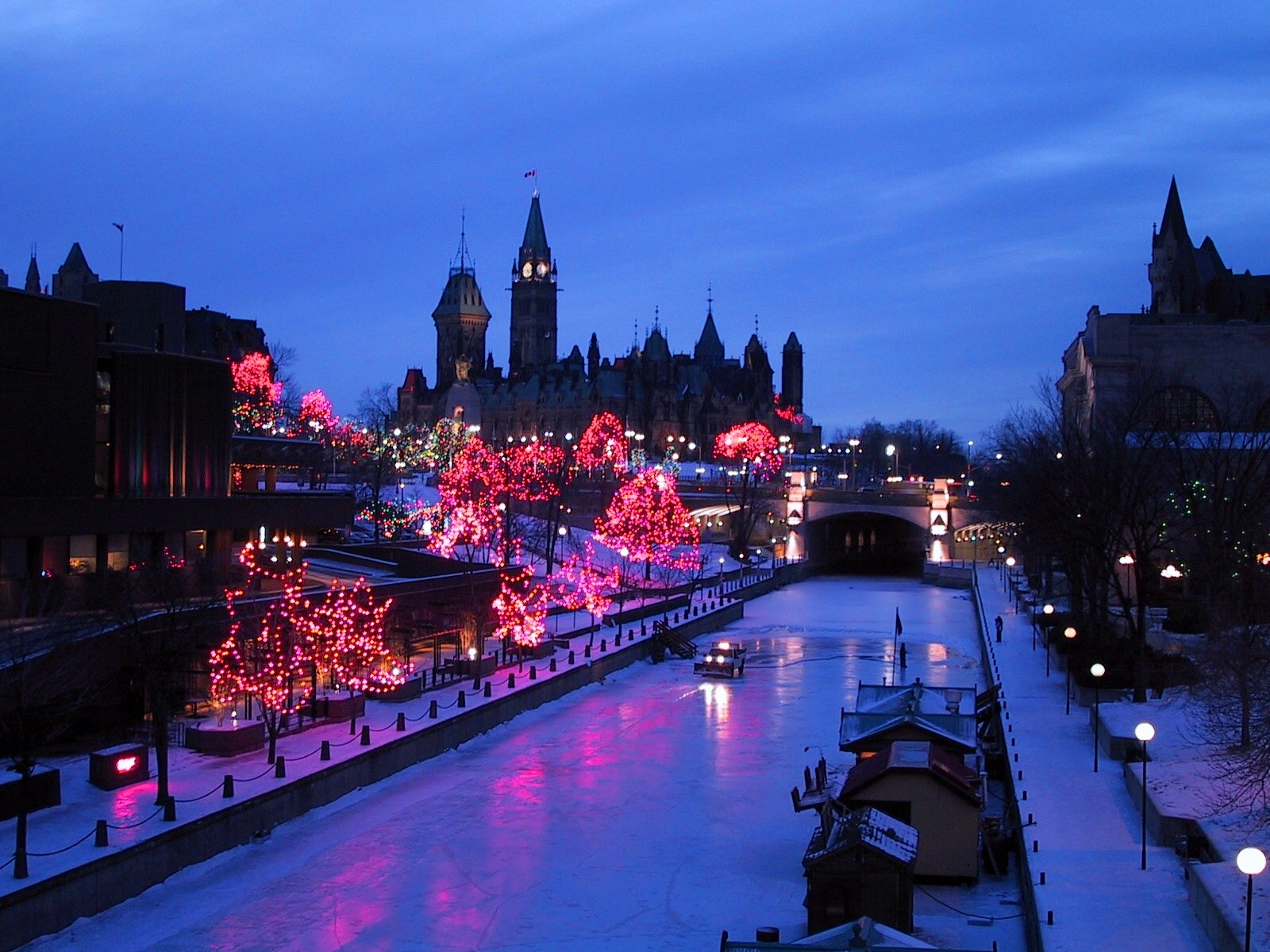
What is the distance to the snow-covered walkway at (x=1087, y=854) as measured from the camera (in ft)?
54.5

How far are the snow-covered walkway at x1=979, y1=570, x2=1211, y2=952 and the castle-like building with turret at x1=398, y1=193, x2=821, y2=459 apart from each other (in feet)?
401

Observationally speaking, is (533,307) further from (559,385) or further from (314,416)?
(314,416)

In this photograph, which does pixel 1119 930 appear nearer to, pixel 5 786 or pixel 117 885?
pixel 117 885

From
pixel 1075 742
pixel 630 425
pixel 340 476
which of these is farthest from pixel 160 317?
pixel 630 425

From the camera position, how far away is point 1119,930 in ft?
54.6

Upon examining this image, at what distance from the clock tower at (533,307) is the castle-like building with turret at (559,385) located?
16cm

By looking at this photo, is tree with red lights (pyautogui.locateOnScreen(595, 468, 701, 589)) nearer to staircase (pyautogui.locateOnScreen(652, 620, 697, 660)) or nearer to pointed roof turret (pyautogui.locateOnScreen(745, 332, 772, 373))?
staircase (pyautogui.locateOnScreen(652, 620, 697, 660))

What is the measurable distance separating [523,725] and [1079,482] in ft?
57.2

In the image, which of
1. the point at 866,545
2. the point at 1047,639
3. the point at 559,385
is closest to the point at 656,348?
the point at 559,385

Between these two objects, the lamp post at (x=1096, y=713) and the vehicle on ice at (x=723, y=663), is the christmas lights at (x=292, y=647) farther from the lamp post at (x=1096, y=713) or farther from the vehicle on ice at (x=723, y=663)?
the lamp post at (x=1096, y=713)

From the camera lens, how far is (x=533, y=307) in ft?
644

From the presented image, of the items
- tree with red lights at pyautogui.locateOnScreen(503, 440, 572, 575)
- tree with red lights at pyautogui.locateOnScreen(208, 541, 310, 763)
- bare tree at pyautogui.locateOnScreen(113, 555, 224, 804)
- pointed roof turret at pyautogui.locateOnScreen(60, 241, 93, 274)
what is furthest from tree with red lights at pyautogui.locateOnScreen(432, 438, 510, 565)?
pointed roof turret at pyautogui.locateOnScreen(60, 241, 93, 274)

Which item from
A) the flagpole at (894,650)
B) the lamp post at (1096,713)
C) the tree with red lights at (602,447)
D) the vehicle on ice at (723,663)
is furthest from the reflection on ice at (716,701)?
the tree with red lights at (602,447)

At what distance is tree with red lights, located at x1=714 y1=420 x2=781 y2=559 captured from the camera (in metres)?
97.0
